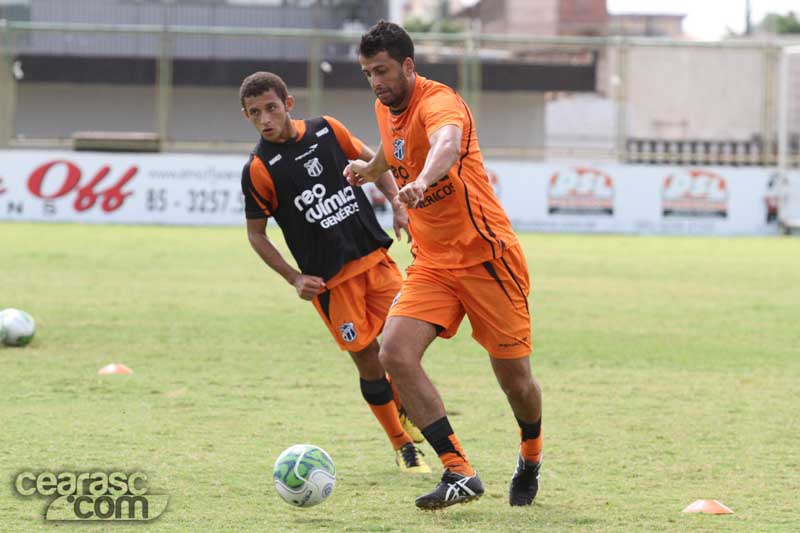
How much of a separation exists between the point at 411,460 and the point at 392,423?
0.85 feet

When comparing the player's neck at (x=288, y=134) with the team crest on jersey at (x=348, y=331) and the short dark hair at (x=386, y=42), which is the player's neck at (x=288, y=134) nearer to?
the team crest on jersey at (x=348, y=331)

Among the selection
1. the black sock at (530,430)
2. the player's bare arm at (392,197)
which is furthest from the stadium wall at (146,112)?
the black sock at (530,430)

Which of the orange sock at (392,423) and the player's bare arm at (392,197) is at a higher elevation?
the player's bare arm at (392,197)

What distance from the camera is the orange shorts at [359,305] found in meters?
7.03

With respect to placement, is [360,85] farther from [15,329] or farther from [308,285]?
[308,285]

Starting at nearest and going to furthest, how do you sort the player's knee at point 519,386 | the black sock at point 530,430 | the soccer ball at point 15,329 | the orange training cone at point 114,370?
the player's knee at point 519,386 < the black sock at point 530,430 < the orange training cone at point 114,370 < the soccer ball at point 15,329

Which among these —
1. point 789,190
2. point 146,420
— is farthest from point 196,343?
point 789,190

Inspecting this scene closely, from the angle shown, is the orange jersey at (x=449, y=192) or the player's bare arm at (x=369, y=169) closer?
the orange jersey at (x=449, y=192)

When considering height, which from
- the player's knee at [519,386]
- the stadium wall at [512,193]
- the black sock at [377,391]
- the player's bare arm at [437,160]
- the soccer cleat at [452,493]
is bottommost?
the stadium wall at [512,193]

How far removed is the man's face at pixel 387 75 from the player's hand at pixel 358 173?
46 cm

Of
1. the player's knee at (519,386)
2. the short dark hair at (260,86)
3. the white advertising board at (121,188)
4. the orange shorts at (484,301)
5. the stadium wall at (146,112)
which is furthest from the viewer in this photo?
the stadium wall at (146,112)

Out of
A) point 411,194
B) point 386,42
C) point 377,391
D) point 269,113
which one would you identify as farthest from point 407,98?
point 377,391

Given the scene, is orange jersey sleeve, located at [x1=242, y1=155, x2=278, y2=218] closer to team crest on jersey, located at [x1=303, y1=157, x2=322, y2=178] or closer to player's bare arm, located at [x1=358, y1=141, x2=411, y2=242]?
team crest on jersey, located at [x1=303, y1=157, x2=322, y2=178]

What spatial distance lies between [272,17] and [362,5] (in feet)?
9.06
